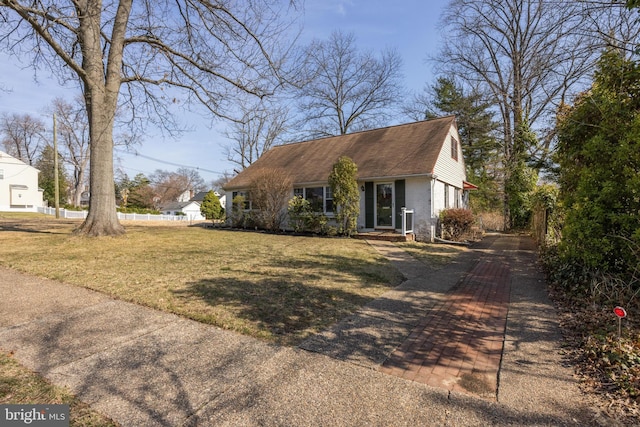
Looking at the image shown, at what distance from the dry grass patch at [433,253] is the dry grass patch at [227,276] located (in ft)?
4.31

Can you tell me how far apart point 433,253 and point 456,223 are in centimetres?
385

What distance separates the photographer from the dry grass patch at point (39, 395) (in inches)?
→ 83.4

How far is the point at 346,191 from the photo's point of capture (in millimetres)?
13086

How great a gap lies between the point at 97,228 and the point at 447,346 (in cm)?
1063

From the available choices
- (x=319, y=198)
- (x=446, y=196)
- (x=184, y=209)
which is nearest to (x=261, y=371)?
(x=319, y=198)

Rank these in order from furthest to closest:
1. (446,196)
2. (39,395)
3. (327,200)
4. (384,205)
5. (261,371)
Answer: (327,200)
(446,196)
(384,205)
(261,371)
(39,395)

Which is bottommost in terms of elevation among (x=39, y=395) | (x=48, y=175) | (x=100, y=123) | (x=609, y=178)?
(x=39, y=395)

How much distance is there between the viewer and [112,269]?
6406mm

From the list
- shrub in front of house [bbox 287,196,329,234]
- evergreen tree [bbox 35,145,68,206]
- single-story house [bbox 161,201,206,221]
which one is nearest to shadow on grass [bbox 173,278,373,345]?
shrub in front of house [bbox 287,196,329,234]

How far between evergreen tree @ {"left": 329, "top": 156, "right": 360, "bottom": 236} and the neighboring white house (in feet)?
148

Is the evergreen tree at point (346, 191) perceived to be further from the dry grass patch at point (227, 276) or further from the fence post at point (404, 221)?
the dry grass patch at point (227, 276)

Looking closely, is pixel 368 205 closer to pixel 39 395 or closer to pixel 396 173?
pixel 396 173

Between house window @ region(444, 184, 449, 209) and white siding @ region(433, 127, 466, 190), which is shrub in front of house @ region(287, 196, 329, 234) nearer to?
white siding @ region(433, 127, 466, 190)

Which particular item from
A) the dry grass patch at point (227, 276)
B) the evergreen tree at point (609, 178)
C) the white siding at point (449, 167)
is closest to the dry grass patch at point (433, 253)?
the dry grass patch at point (227, 276)
